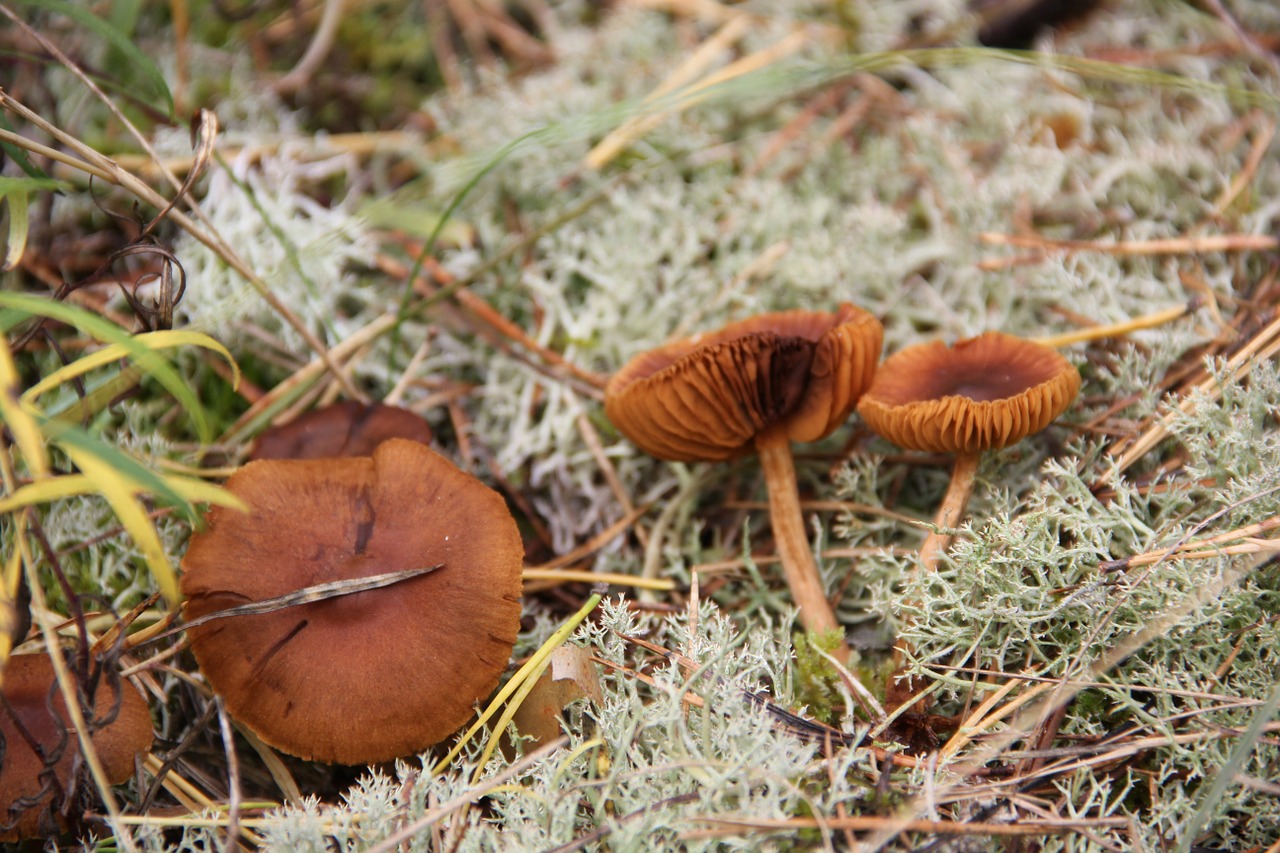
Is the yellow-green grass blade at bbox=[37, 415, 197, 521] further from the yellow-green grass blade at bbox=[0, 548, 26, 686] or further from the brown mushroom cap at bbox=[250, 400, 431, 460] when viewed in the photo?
the brown mushroom cap at bbox=[250, 400, 431, 460]

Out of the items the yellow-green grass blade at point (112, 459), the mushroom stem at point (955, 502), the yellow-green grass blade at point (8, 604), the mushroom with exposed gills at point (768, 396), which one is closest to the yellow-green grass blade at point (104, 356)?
the yellow-green grass blade at point (112, 459)

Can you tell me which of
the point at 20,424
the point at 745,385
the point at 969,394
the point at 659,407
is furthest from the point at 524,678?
the point at 969,394

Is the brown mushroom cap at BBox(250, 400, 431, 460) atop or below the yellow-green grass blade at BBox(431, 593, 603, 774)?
→ atop

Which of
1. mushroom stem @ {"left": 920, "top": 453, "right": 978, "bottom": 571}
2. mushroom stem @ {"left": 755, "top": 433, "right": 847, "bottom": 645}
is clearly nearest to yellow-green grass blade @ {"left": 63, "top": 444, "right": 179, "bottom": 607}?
mushroom stem @ {"left": 755, "top": 433, "right": 847, "bottom": 645}

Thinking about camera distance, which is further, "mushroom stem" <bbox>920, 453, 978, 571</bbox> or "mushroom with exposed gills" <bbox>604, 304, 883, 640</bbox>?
"mushroom stem" <bbox>920, 453, 978, 571</bbox>

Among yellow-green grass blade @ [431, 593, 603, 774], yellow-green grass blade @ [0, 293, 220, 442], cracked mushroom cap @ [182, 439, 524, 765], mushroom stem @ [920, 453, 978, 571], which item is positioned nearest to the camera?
yellow-green grass blade @ [0, 293, 220, 442]

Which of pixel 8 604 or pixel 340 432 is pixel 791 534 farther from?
pixel 8 604

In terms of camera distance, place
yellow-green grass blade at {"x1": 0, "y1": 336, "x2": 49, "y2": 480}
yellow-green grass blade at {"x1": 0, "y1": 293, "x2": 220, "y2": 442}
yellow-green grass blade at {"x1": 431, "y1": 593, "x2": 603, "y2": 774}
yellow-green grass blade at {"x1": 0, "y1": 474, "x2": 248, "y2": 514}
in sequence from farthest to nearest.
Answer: yellow-green grass blade at {"x1": 431, "y1": 593, "x2": 603, "y2": 774}, yellow-green grass blade at {"x1": 0, "y1": 293, "x2": 220, "y2": 442}, yellow-green grass blade at {"x1": 0, "y1": 474, "x2": 248, "y2": 514}, yellow-green grass blade at {"x1": 0, "y1": 336, "x2": 49, "y2": 480}
